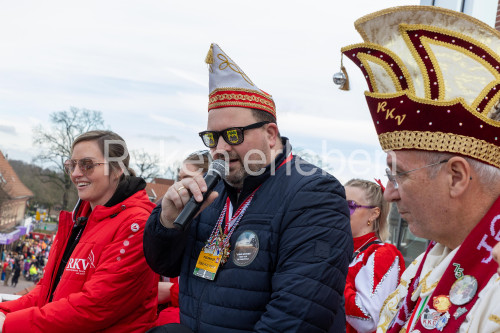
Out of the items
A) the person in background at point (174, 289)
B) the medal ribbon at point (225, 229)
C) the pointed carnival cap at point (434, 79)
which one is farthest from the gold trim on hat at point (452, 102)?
the person in background at point (174, 289)

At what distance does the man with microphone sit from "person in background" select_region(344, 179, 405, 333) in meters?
0.99

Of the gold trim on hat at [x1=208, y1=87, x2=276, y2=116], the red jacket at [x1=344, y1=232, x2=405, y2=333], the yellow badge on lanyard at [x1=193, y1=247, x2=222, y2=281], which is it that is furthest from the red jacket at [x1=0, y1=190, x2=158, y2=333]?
the red jacket at [x1=344, y1=232, x2=405, y2=333]

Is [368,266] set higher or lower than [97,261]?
lower

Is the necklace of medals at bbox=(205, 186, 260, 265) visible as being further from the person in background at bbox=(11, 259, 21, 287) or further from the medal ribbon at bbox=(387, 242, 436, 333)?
the person in background at bbox=(11, 259, 21, 287)

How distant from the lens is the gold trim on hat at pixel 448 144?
1.64 m

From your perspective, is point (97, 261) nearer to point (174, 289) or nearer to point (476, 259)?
point (174, 289)

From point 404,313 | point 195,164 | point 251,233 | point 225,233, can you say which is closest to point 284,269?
point 251,233

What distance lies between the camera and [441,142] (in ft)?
5.53

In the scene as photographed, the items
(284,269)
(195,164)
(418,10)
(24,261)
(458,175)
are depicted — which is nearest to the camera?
(458,175)

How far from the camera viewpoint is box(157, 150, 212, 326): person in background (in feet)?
11.0

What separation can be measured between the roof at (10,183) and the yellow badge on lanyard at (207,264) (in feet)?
65.9

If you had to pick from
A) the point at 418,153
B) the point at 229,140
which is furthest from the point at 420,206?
the point at 229,140

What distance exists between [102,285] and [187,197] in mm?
855

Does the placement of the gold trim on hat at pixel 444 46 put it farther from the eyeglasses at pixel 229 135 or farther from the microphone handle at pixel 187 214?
the microphone handle at pixel 187 214
